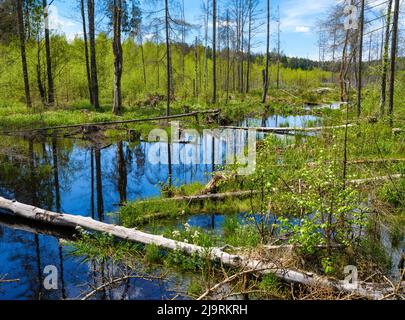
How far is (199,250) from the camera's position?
17.6ft

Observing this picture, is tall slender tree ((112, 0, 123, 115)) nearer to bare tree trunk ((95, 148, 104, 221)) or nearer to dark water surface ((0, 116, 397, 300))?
dark water surface ((0, 116, 397, 300))

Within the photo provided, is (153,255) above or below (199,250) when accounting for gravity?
below

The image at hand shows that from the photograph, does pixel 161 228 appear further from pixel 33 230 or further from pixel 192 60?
pixel 192 60

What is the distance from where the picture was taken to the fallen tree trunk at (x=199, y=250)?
14.7 ft

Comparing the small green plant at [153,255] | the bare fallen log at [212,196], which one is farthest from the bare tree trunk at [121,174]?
the small green plant at [153,255]

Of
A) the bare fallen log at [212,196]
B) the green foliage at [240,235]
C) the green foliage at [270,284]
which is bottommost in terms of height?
the green foliage at [270,284]

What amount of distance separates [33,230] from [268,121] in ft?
58.9

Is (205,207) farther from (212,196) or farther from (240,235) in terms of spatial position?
(240,235)

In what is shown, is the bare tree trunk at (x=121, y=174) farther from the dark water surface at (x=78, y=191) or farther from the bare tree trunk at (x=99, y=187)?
the bare tree trunk at (x=99, y=187)

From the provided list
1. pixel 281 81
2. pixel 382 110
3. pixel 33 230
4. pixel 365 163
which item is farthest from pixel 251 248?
pixel 281 81

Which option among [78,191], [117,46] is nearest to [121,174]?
[78,191]

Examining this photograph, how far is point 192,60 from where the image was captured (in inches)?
1839

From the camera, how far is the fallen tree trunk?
14.7ft

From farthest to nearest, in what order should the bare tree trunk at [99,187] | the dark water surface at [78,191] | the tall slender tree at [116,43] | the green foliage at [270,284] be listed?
the tall slender tree at [116,43] → the bare tree trunk at [99,187] → the dark water surface at [78,191] → the green foliage at [270,284]
